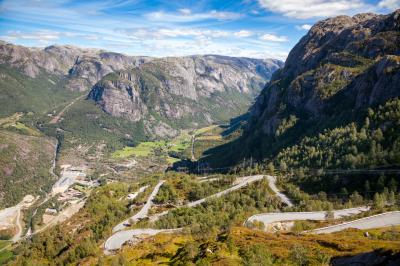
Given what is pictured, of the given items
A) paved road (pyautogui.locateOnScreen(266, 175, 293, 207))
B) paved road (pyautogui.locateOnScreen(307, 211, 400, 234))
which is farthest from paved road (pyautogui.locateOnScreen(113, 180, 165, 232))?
paved road (pyautogui.locateOnScreen(307, 211, 400, 234))

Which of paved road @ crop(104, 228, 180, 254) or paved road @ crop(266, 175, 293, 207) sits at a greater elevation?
paved road @ crop(266, 175, 293, 207)

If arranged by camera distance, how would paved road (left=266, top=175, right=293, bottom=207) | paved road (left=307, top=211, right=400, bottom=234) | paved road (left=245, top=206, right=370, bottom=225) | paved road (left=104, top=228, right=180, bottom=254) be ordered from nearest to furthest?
paved road (left=307, top=211, right=400, bottom=234) < paved road (left=245, top=206, right=370, bottom=225) < paved road (left=104, top=228, right=180, bottom=254) < paved road (left=266, top=175, right=293, bottom=207)

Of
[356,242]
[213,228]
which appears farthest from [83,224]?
[356,242]

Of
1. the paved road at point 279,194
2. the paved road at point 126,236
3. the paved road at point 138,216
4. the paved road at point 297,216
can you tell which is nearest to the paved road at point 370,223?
the paved road at point 297,216

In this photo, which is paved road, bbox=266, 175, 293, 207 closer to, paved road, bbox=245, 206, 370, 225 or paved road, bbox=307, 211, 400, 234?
paved road, bbox=245, 206, 370, 225

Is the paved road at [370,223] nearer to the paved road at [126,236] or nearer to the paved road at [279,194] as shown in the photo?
the paved road at [279,194]
